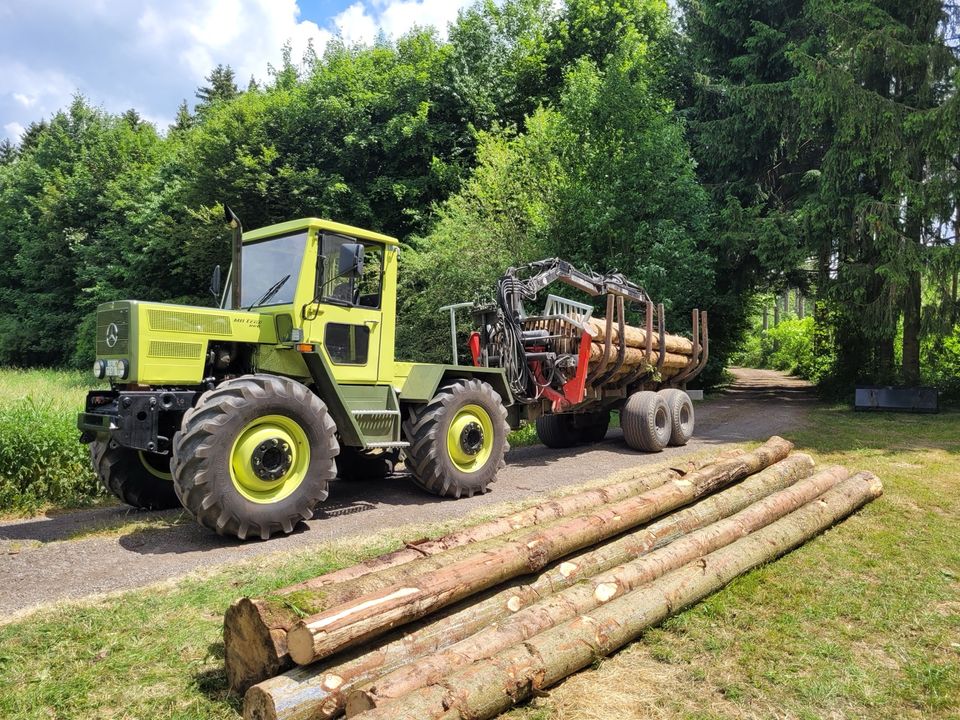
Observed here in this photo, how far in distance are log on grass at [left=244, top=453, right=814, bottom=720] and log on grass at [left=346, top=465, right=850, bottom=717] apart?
14 cm

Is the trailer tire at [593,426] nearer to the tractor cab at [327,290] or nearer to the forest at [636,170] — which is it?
the tractor cab at [327,290]

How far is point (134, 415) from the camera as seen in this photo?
18.2 feet

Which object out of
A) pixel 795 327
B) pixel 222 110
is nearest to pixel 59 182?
pixel 222 110

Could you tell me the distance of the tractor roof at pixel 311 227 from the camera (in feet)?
21.8

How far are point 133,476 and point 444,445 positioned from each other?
10.3ft

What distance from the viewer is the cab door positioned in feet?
21.7

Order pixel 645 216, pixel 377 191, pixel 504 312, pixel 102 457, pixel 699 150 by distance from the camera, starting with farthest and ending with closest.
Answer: pixel 377 191, pixel 699 150, pixel 645 216, pixel 504 312, pixel 102 457

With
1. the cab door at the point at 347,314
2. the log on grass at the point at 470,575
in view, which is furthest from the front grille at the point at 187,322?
the log on grass at the point at 470,575

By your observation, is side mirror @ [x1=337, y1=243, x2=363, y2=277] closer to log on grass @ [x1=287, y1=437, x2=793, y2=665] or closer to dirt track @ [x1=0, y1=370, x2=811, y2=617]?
dirt track @ [x1=0, y1=370, x2=811, y2=617]

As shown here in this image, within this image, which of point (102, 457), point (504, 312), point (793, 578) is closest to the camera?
point (793, 578)

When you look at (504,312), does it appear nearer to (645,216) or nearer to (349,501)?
(349,501)

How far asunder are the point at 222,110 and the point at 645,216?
19.8 metres

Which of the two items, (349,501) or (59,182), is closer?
(349,501)

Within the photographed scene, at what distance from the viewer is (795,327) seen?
35406 millimetres
